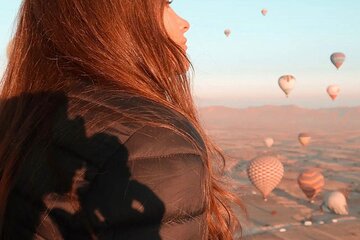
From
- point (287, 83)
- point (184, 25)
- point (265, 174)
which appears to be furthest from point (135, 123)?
point (287, 83)

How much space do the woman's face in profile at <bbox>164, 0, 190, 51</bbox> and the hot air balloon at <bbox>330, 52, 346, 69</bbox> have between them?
1434 inches

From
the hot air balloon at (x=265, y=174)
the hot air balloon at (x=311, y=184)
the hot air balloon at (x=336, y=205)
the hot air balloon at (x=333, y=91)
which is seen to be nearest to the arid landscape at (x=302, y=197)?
the hot air balloon at (x=336, y=205)

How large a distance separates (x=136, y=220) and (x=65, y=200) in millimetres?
186

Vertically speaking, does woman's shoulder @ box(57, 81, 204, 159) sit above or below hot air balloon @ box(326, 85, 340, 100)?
above

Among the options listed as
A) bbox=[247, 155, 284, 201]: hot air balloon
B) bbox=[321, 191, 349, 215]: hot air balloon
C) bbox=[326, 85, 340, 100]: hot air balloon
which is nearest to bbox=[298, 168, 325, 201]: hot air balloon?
bbox=[247, 155, 284, 201]: hot air balloon

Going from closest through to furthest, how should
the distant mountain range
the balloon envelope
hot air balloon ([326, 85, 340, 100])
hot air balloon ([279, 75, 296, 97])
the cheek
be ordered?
the cheek → the balloon envelope → hot air balloon ([279, 75, 296, 97]) → hot air balloon ([326, 85, 340, 100]) → the distant mountain range

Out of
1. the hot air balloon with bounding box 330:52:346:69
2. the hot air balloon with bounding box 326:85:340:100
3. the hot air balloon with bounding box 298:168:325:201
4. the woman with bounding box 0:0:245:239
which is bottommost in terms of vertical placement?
the hot air balloon with bounding box 326:85:340:100

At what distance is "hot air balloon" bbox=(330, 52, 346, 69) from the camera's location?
36781 millimetres

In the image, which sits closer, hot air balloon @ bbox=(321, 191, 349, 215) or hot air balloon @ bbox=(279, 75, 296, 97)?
hot air balloon @ bbox=(321, 191, 349, 215)

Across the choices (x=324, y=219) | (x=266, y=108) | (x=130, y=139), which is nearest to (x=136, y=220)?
(x=130, y=139)

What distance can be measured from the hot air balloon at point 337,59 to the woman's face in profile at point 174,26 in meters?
36.4

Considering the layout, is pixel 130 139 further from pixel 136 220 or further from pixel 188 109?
pixel 188 109

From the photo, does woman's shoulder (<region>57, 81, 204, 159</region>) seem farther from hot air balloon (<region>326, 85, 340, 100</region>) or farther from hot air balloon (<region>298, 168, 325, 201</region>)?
hot air balloon (<region>326, 85, 340, 100</region>)

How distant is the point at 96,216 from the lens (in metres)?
1.17
